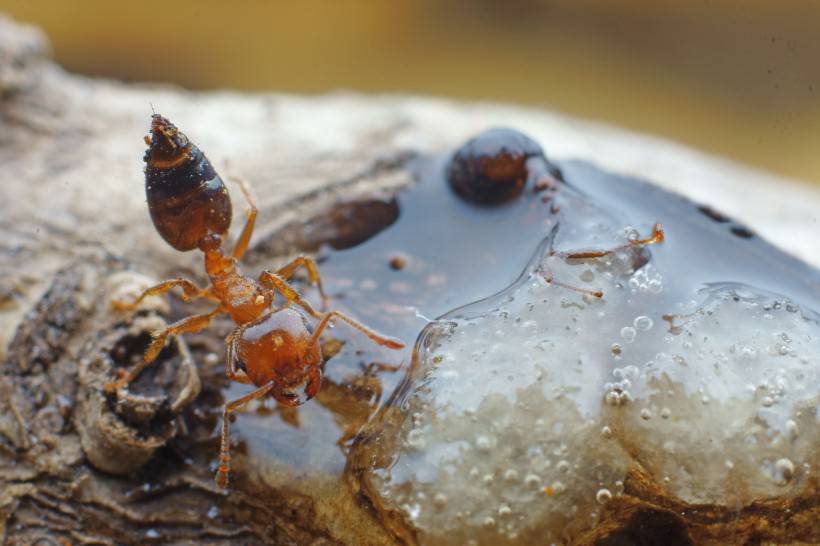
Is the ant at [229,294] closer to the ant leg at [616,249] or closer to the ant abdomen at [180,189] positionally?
the ant abdomen at [180,189]

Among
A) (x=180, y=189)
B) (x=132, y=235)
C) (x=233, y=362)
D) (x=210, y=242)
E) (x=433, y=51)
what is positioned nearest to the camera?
(x=233, y=362)

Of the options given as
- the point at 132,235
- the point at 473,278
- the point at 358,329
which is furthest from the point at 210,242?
the point at 473,278

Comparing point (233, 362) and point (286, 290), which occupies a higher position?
point (286, 290)

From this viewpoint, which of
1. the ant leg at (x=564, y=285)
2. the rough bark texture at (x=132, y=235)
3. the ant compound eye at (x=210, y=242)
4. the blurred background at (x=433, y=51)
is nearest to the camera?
the ant leg at (x=564, y=285)

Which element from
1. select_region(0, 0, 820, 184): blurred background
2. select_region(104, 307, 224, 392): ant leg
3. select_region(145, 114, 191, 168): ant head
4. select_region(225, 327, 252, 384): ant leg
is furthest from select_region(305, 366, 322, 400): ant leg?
select_region(0, 0, 820, 184): blurred background

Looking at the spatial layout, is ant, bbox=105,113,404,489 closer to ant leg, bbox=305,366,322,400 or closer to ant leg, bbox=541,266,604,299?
ant leg, bbox=305,366,322,400

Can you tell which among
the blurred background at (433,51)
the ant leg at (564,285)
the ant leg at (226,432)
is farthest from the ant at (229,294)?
the blurred background at (433,51)

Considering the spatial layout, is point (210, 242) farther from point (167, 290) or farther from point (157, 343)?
point (157, 343)
